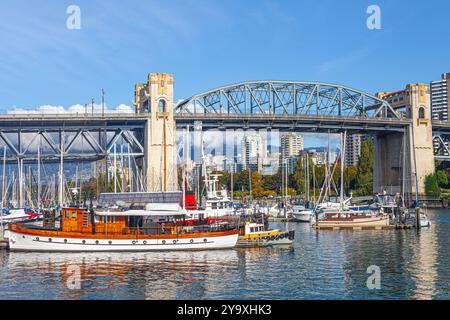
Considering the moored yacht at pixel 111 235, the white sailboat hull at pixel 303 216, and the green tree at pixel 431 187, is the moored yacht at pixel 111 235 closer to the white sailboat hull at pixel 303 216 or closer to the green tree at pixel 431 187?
the white sailboat hull at pixel 303 216

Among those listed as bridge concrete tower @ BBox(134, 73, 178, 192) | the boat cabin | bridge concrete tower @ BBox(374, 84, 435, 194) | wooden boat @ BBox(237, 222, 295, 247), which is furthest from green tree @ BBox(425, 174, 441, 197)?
the boat cabin

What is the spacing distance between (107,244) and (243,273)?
14794 mm

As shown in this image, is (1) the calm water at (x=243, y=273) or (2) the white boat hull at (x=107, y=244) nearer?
(1) the calm water at (x=243, y=273)

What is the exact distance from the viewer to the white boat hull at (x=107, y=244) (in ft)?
156

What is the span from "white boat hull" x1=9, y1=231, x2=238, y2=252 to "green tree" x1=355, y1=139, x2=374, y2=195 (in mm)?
100602

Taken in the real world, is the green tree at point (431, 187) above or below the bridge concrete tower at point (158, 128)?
below

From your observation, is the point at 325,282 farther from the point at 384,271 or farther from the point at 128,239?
the point at 128,239

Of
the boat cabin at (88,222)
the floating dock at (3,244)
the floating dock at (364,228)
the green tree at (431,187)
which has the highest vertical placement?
the green tree at (431,187)

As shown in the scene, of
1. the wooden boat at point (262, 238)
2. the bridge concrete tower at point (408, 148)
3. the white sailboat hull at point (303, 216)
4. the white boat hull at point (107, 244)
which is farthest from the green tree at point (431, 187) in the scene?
the white boat hull at point (107, 244)

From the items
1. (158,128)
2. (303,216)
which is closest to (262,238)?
(303,216)

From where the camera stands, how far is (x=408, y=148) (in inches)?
5017

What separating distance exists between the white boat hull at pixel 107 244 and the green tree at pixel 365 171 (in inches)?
3961

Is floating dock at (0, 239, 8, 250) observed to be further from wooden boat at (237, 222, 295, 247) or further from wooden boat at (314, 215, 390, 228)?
wooden boat at (314, 215, 390, 228)
